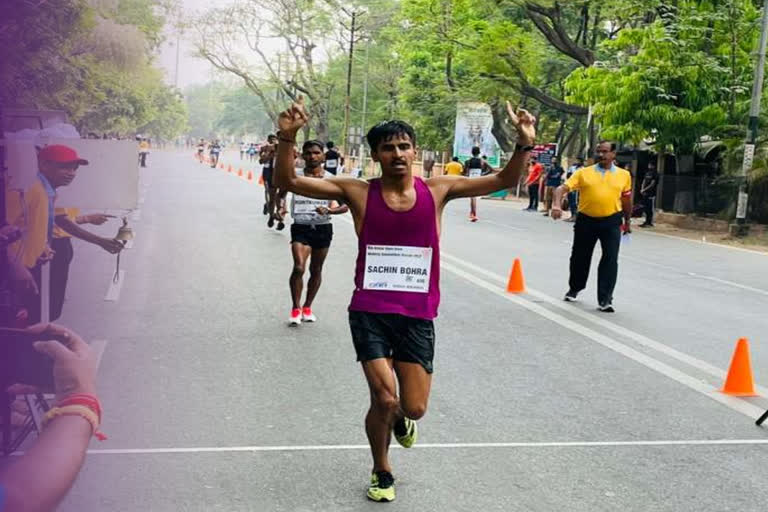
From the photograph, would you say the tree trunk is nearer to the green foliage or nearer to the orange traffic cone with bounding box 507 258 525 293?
the green foliage

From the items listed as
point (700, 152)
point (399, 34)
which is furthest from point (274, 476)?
point (399, 34)

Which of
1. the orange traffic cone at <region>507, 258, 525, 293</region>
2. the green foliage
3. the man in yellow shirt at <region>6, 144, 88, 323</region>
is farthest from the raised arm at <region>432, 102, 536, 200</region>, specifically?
the green foliage

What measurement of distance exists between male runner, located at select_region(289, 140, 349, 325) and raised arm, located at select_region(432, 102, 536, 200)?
167 inches

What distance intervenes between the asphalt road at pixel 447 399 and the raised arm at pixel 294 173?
144 cm

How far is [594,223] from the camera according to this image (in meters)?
11.0

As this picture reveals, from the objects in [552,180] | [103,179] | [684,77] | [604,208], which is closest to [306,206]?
[103,179]

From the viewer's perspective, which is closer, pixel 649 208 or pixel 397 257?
pixel 397 257

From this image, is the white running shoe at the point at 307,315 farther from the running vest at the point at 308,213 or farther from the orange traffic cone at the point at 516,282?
the orange traffic cone at the point at 516,282

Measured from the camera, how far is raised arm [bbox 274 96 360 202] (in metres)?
4.44

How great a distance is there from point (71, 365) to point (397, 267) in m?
2.93

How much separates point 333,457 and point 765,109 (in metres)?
21.5

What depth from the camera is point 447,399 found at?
22.5 ft

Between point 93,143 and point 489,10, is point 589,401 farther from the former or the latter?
point 489,10

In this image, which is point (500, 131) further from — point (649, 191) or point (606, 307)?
point (606, 307)
